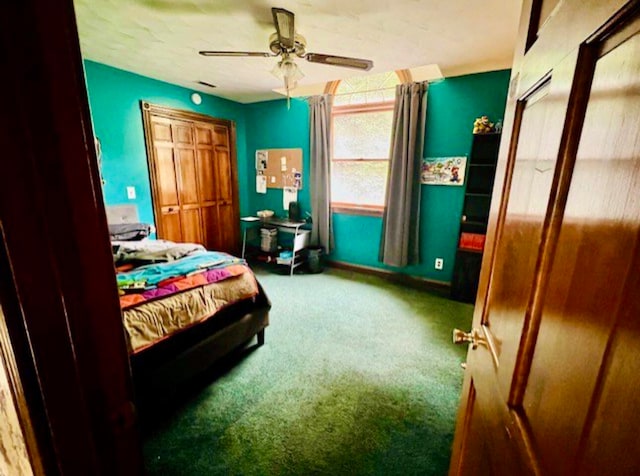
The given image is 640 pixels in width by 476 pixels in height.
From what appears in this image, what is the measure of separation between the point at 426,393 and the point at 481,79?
3.01 meters

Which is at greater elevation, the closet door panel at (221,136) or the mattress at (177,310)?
the closet door panel at (221,136)

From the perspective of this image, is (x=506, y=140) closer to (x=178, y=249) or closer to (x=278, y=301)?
(x=178, y=249)

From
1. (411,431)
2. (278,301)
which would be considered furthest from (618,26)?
(278,301)

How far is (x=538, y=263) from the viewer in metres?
0.54

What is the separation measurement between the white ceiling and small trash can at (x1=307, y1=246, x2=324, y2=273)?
2.21 metres

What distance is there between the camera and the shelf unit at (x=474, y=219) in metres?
2.95

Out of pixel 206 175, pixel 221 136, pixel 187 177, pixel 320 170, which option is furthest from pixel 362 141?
pixel 187 177

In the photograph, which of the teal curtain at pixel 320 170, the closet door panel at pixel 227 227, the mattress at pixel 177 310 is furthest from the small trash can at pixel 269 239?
the mattress at pixel 177 310

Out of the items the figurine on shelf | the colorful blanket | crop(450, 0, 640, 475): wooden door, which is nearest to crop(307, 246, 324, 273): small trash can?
the colorful blanket

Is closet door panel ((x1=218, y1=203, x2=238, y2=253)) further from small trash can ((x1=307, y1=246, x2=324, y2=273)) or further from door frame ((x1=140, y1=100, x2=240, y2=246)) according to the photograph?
small trash can ((x1=307, y1=246, x2=324, y2=273))

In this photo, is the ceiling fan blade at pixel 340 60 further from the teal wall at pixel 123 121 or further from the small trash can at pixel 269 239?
the small trash can at pixel 269 239

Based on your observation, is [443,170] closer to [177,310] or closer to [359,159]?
[359,159]

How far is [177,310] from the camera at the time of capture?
1.68m

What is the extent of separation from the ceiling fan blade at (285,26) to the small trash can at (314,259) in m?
2.50
